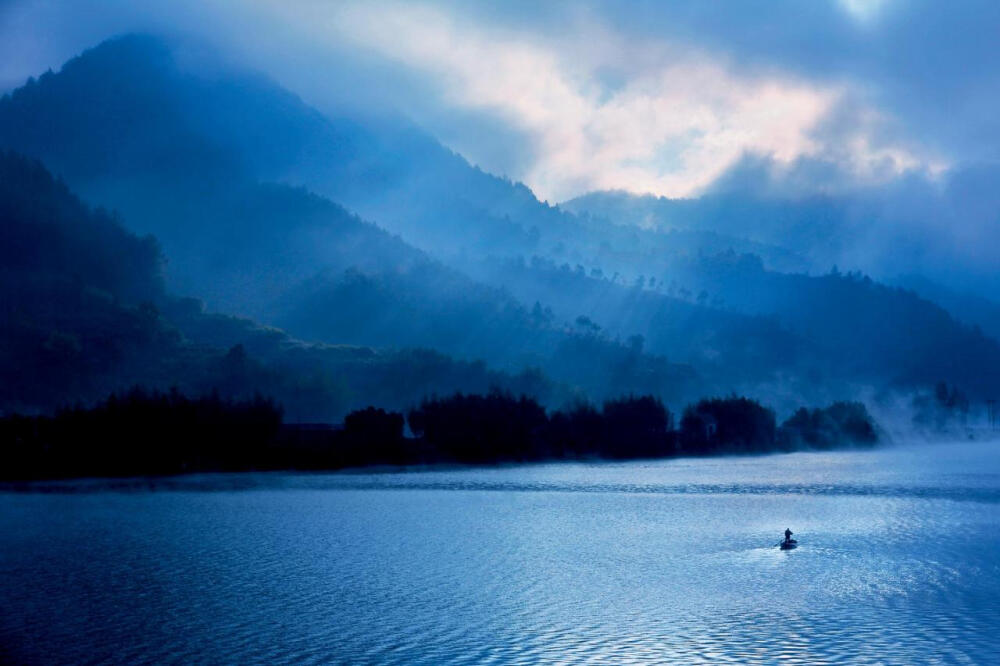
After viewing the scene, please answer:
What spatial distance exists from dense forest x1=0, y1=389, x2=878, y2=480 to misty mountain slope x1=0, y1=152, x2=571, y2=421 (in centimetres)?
2616

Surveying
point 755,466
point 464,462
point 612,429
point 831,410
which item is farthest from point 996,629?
point 831,410

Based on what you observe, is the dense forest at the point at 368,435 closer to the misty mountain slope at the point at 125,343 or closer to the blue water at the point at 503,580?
the blue water at the point at 503,580

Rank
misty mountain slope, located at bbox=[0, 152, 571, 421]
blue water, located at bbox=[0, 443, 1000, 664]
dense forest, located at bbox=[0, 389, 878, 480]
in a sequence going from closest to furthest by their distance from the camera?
blue water, located at bbox=[0, 443, 1000, 664] → dense forest, located at bbox=[0, 389, 878, 480] → misty mountain slope, located at bbox=[0, 152, 571, 421]

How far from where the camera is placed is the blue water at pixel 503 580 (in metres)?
18.0

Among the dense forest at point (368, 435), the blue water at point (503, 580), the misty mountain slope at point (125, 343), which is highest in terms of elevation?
the misty mountain slope at point (125, 343)

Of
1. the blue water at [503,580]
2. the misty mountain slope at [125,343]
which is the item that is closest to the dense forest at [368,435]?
the blue water at [503,580]

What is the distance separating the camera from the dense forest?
230 feet

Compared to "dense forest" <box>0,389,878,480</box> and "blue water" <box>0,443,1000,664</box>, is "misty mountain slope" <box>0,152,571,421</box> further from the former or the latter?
"blue water" <box>0,443,1000,664</box>

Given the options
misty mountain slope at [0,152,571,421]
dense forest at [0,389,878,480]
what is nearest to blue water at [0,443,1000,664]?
dense forest at [0,389,878,480]

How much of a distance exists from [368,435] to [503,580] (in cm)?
6104

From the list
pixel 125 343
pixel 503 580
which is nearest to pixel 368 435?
pixel 125 343

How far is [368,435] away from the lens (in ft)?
277

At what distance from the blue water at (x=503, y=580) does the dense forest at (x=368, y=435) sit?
2417 centimetres

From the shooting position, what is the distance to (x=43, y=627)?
1984cm
